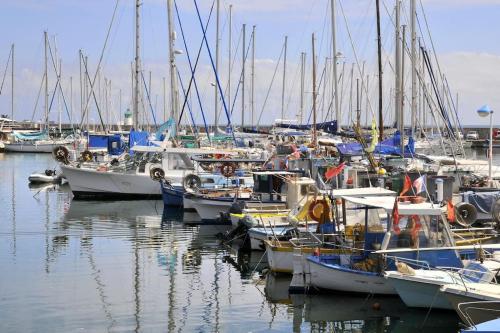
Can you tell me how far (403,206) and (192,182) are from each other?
21760 millimetres

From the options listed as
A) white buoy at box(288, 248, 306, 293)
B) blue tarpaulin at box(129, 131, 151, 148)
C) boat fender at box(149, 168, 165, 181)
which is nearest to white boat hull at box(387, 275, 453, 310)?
white buoy at box(288, 248, 306, 293)

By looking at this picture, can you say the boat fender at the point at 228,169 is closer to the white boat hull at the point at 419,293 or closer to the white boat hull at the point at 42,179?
the white boat hull at the point at 42,179

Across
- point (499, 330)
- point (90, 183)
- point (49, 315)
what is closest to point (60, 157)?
point (90, 183)

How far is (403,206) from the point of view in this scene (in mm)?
21234

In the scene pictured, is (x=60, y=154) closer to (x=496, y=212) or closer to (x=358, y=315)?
(x=496, y=212)

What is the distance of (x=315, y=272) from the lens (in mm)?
22328

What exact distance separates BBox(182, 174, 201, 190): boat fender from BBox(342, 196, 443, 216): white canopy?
775 inches

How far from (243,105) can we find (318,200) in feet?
174

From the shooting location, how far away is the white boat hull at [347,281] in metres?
21.6

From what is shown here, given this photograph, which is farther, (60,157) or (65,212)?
(60,157)

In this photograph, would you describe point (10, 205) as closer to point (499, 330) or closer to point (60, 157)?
point (60, 157)

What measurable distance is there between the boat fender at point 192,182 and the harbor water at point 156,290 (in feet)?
12.1

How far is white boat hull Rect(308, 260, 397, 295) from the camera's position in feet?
70.9

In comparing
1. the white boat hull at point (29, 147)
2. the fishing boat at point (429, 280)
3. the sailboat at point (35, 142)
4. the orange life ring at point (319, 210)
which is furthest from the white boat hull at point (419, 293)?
the white boat hull at point (29, 147)
